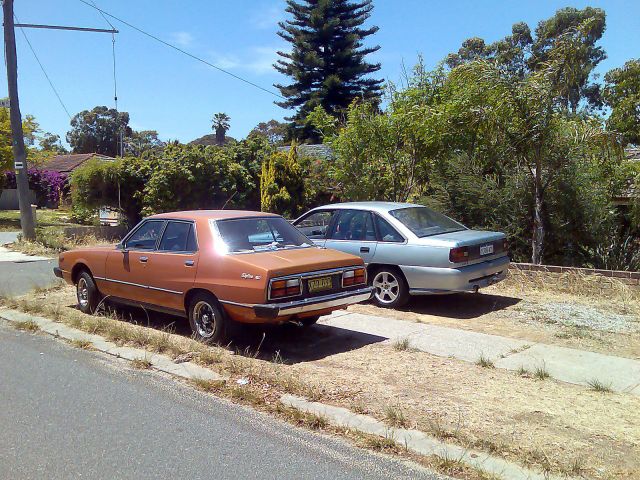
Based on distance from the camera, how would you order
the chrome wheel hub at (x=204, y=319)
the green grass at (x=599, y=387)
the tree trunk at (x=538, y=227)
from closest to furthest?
the green grass at (x=599, y=387) < the chrome wheel hub at (x=204, y=319) < the tree trunk at (x=538, y=227)

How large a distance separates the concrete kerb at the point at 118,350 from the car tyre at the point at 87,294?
539 mm

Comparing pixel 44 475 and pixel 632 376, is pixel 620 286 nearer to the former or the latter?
pixel 632 376

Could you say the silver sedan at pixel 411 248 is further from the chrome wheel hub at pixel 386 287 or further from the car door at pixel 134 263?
the car door at pixel 134 263

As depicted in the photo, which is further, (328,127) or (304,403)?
(328,127)

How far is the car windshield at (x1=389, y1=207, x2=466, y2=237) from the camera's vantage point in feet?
30.3

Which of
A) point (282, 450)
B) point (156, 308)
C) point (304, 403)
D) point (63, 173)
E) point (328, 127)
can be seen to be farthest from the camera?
point (63, 173)

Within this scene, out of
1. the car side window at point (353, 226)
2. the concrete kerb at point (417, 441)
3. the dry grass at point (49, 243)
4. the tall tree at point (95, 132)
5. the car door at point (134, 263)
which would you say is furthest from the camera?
the tall tree at point (95, 132)

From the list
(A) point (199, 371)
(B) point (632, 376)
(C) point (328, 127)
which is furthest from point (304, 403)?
(C) point (328, 127)

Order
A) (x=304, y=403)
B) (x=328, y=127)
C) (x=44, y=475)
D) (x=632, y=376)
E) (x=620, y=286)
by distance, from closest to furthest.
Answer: (x=44, y=475) < (x=304, y=403) < (x=632, y=376) < (x=620, y=286) < (x=328, y=127)

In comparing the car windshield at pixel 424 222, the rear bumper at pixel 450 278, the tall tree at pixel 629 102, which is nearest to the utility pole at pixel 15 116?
the car windshield at pixel 424 222

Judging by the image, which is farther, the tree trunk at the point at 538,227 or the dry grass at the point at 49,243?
the dry grass at the point at 49,243

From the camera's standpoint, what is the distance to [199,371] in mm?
6223

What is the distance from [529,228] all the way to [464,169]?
1.62 meters

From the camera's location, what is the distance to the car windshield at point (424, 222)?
364 inches
